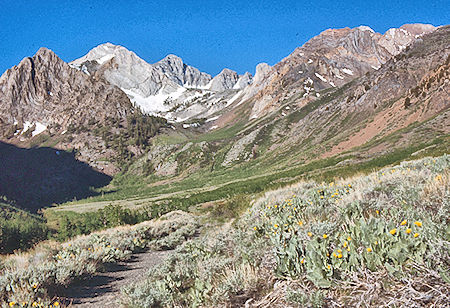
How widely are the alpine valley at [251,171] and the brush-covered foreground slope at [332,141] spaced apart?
1.11ft

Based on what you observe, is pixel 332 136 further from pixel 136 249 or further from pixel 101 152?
pixel 101 152

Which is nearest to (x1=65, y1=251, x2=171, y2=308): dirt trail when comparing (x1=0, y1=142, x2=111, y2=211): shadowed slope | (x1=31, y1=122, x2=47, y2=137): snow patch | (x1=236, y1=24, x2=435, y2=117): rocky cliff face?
(x1=0, y1=142, x2=111, y2=211): shadowed slope

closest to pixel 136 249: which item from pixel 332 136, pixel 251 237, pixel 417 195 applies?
pixel 251 237

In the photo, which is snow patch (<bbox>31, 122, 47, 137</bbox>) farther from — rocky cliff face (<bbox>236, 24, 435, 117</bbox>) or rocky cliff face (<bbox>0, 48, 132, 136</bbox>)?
rocky cliff face (<bbox>236, 24, 435, 117</bbox>)

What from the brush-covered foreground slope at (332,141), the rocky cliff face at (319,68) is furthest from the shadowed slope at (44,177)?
the rocky cliff face at (319,68)

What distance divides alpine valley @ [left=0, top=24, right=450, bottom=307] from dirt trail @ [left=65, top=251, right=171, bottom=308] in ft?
0.84

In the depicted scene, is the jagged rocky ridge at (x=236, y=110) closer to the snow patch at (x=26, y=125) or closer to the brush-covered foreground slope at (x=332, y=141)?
the snow patch at (x=26, y=125)

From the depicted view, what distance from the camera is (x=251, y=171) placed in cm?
6525

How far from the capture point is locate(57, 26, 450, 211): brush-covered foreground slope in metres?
33.1

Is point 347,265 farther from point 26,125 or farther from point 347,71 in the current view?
point 26,125

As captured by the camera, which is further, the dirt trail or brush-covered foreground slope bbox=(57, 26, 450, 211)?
brush-covered foreground slope bbox=(57, 26, 450, 211)

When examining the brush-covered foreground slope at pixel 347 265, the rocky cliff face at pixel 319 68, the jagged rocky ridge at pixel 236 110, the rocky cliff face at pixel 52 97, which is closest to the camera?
the brush-covered foreground slope at pixel 347 265

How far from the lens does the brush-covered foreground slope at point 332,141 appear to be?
1304 inches

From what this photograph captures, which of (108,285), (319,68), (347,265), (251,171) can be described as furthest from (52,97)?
(347,265)
